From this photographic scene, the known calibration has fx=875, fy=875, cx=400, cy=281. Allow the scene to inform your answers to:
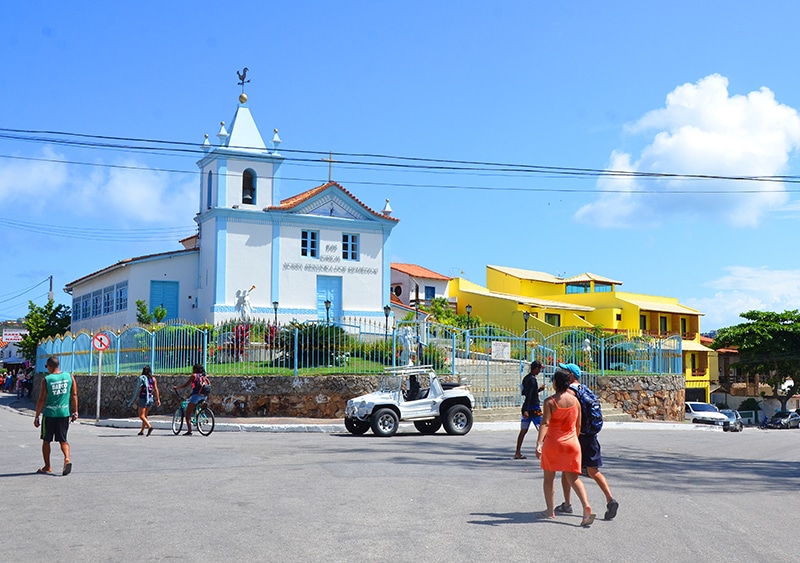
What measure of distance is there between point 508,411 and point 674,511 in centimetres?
1747

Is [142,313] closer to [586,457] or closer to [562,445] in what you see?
[586,457]

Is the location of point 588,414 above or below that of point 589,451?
above

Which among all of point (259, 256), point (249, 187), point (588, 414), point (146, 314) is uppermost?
point (249, 187)

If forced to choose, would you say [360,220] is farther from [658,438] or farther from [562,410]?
[562,410]

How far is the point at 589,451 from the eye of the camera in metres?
8.96

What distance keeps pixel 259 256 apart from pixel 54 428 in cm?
2599

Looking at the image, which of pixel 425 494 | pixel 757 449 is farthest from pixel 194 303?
pixel 425 494

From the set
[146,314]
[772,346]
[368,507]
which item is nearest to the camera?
[368,507]

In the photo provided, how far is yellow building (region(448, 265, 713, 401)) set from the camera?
5566 cm

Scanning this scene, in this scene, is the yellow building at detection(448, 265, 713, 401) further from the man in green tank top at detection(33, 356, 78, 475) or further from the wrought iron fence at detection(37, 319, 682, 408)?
the man in green tank top at detection(33, 356, 78, 475)

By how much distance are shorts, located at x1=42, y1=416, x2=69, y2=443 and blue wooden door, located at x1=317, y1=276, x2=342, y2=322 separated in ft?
88.0

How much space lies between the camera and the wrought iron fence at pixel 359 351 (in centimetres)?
2478

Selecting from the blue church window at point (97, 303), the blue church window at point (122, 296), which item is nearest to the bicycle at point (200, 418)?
the blue church window at point (122, 296)

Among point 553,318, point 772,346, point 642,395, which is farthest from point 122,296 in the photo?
point 772,346
